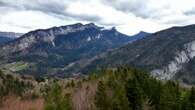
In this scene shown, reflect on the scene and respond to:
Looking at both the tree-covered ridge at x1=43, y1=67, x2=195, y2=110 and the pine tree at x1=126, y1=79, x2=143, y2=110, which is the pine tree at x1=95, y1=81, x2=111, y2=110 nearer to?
the tree-covered ridge at x1=43, y1=67, x2=195, y2=110

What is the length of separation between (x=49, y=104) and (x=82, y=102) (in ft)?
62.7

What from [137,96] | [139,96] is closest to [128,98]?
[137,96]

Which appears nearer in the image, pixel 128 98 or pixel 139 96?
pixel 139 96

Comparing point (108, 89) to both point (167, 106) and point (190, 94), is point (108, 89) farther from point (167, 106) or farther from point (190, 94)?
point (190, 94)

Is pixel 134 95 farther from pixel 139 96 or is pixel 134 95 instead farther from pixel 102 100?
pixel 102 100

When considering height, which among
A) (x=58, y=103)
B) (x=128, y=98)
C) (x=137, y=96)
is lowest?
(x=58, y=103)

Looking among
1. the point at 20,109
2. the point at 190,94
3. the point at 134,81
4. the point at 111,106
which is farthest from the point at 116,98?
the point at 20,109

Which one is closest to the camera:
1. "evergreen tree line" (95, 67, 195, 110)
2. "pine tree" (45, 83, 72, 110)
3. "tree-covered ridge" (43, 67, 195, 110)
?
"pine tree" (45, 83, 72, 110)

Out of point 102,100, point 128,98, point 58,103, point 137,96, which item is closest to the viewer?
point 58,103

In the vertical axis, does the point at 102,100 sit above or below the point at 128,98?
below

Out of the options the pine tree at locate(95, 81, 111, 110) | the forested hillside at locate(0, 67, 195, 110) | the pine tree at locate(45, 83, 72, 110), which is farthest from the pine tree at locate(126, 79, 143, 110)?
the pine tree at locate(45, 83, 72, 110)

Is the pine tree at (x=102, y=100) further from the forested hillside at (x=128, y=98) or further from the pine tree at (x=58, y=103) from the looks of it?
the pine tree at (x=58, y=103)

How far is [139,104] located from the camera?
91.2 meters

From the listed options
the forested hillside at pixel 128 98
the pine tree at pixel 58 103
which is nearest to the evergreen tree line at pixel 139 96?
the forested hillside at pixel 128 98
